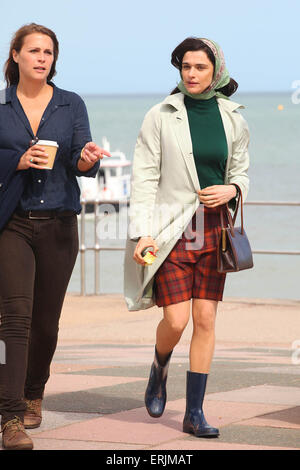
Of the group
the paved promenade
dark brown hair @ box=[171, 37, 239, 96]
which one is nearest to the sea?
the paved promenade

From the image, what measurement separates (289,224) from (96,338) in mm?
20166

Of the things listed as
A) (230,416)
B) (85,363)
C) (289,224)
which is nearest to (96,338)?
(85,363)

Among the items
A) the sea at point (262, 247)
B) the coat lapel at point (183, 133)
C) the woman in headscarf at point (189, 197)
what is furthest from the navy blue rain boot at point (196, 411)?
the sea at point (262, 247)

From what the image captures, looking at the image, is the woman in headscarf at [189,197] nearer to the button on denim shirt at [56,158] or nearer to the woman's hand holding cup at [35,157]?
the button on denim shirt at [56,158]

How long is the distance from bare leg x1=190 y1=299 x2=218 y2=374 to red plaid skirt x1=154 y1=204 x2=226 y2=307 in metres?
0.04

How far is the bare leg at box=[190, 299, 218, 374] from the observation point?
18.2 ft

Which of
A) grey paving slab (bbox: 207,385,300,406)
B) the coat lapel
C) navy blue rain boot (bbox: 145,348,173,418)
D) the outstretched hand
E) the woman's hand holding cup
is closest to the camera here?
the woman's hand holding cup

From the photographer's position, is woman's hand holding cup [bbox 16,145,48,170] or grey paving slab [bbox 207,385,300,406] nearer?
woman's hand holding cup [bbox 16,145,48,170]

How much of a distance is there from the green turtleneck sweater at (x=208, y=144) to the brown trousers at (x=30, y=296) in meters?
0.64

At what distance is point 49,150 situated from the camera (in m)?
5.27

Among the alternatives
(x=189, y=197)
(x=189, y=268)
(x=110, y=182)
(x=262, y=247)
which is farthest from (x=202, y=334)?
(x=110, y=182)

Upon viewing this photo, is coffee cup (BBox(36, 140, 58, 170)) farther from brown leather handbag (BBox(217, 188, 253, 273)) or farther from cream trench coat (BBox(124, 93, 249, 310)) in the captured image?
brown leather handbag (BBox(217, 188, 253, 273))

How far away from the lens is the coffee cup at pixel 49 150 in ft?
17.2

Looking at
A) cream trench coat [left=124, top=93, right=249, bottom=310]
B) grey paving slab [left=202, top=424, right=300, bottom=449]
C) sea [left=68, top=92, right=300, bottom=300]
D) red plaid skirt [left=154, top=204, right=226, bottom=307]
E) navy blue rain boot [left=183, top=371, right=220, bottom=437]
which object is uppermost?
cream trench coat [left=124, top=93, right=249, bottom=310]
